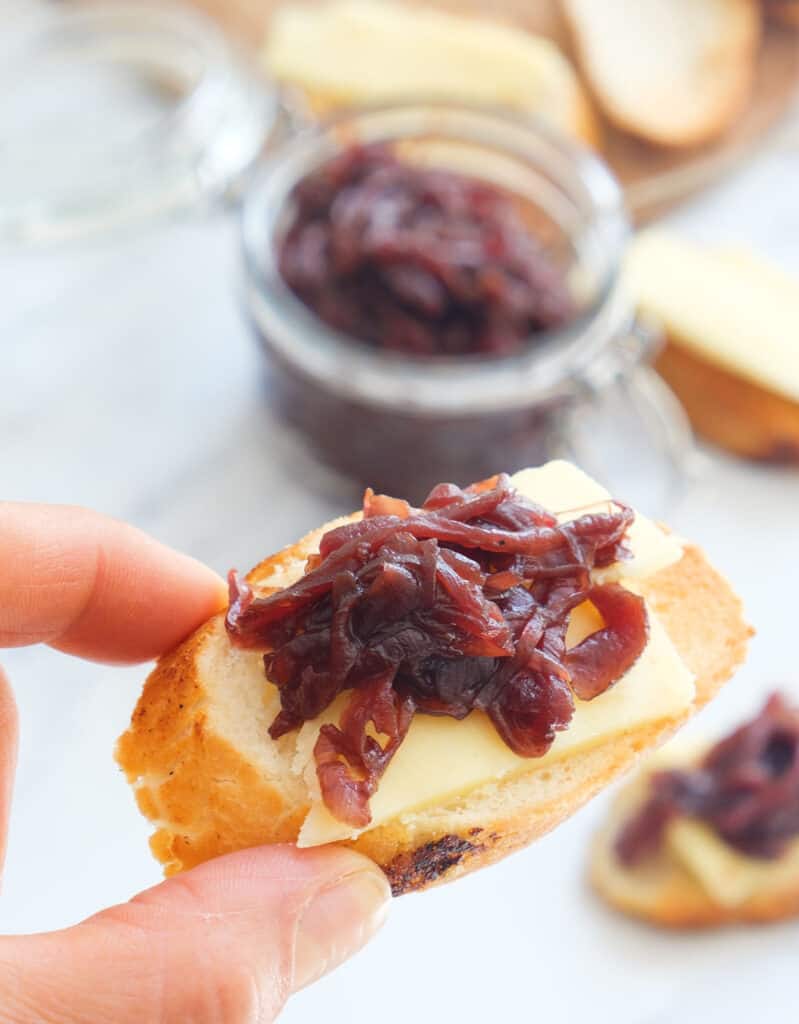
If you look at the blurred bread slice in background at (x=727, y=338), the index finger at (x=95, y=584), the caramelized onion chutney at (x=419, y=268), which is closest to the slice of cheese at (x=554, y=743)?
the index finger at (x=95, y=584)

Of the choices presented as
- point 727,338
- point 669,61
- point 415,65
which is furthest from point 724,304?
point 415,65

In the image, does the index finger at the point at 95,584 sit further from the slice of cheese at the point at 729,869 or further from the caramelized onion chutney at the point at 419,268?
the slice of cheese at the point at 729,869

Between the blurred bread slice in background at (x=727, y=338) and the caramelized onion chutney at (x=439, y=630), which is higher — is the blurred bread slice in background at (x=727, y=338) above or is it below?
below

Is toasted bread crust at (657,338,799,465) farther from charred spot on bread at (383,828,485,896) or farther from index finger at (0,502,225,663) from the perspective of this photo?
charred spot on bread at (383,828,485,896)

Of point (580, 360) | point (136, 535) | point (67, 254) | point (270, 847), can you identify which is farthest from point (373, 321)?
point (270, 847)

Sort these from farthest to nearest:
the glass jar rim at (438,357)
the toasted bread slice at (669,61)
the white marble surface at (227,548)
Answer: the toasted bread slice at (669,61) < the glass jar rim at (438,357) < the white marble surface at (227,548)

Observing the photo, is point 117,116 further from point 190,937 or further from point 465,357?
point 190,937

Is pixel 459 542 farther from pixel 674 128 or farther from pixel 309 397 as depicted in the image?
pixel 674 128
